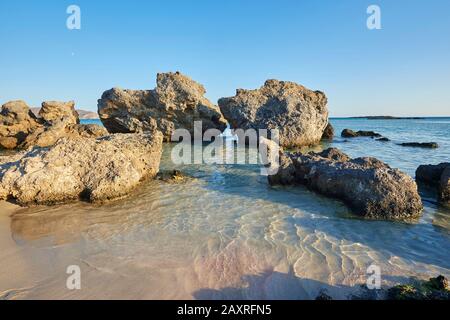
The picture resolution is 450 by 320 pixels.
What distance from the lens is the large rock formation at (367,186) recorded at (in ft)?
20.5

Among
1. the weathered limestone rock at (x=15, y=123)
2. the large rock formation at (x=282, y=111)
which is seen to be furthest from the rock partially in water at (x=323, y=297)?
the weathered limestone rock at (x=15, y=123)

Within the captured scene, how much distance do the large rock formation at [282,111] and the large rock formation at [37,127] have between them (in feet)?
29.6

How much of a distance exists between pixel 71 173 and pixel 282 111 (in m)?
14.5

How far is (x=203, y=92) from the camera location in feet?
73.8

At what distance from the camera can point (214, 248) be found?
4875mm

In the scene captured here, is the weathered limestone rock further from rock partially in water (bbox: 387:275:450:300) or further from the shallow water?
rock partially in water (bbox: 387:275:450:300)

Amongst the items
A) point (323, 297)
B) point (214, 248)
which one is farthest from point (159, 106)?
point (323, 297)

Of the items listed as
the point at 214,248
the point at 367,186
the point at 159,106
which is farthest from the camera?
the point at 159,106

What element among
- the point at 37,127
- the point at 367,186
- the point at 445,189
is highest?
the point at 37,127

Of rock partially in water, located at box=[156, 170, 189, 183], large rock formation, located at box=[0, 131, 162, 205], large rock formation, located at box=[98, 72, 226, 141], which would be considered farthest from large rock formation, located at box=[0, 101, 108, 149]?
rock partially in water, located at box=[156, 170, 189, 183]

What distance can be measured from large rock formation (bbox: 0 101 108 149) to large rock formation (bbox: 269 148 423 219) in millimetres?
14765

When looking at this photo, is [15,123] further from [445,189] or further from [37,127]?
[445,189]

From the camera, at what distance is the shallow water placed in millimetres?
3844

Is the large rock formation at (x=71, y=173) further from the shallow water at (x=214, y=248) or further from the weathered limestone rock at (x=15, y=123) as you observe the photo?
the weathered limestone rock at (x=15, y=123)
